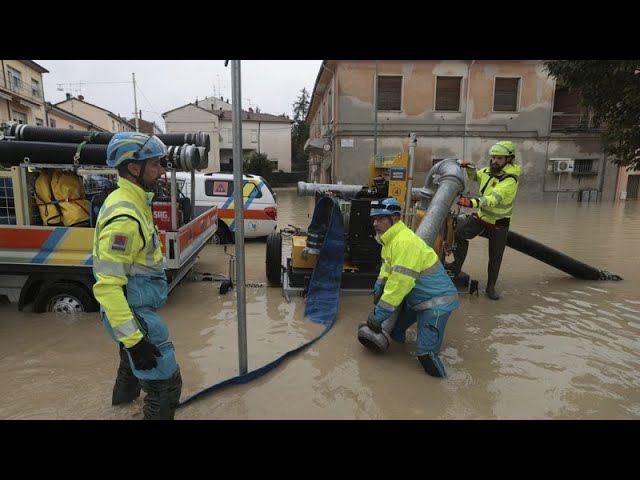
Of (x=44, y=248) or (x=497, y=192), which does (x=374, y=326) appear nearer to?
(x=497, y=192)

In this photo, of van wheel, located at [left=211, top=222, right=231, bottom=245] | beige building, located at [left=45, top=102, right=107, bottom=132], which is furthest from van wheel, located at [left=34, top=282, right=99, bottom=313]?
beige building, located at [left=45, top=102, right=107, bottom=132]

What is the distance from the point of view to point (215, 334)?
503 centimetres

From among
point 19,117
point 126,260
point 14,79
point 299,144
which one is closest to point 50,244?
point 126,260

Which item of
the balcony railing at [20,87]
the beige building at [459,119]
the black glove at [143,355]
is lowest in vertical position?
the black glove at [143,355]

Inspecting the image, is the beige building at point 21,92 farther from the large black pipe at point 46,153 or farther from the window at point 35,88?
the large black pipe at point 46,153

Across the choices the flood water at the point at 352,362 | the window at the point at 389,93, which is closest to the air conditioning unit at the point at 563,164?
the window at the point at 389,93

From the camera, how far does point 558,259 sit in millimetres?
7367

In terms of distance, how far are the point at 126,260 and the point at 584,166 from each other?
26497 mm

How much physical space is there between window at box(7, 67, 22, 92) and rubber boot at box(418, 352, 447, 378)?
35722mm

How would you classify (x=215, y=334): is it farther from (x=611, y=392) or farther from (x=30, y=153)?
(x=611, y=392)

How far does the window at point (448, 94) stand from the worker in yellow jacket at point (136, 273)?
21.6m

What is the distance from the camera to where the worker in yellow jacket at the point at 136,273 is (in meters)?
2.47

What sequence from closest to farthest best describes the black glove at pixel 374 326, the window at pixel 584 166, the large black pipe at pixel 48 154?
the black glove at pixel 374 326, the large black pipe at pixel 48 154, the window at pixel 584 166
